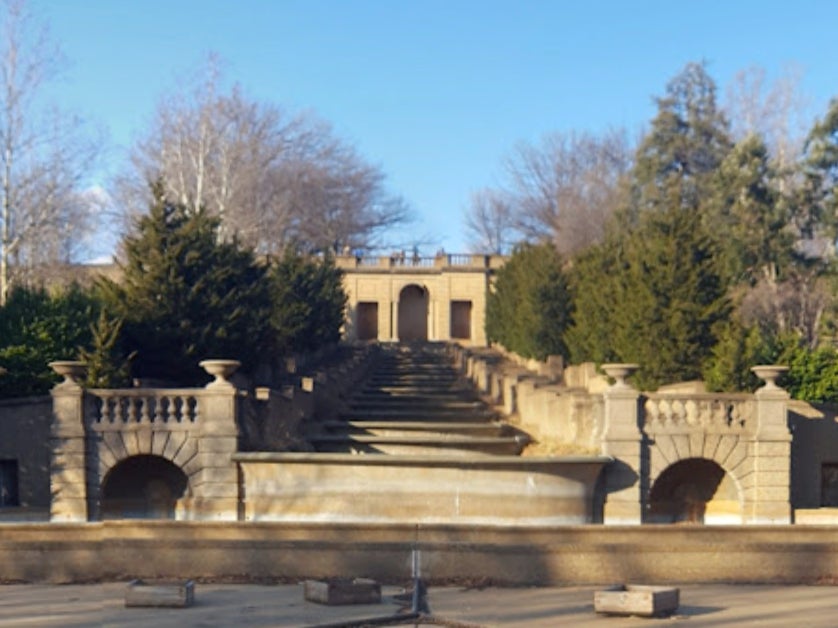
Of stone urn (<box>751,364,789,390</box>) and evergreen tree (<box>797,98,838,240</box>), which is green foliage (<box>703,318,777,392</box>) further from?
evergreen tree (<box>797,98,838,240</box>)

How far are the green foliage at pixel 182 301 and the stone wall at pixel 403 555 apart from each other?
1340 centimetres

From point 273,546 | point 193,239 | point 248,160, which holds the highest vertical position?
point 248,160

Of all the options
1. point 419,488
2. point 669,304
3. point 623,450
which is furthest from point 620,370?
point 669,304

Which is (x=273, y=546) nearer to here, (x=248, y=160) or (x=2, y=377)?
(x=2, y=377)

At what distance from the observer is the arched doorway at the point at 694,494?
22078 millimetres

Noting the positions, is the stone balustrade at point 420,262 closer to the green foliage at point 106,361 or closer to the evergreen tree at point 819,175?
the evergreen tree at point 819,175

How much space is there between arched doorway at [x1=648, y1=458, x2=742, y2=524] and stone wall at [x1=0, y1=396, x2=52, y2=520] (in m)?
11.7

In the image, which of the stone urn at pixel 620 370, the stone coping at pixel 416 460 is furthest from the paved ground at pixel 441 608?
the stone urn at pixel 620 370

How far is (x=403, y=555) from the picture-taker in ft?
36.6

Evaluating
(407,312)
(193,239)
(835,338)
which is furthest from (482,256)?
(193,239)

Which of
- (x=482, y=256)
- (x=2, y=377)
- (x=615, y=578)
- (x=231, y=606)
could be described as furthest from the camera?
(x=482, y=256)

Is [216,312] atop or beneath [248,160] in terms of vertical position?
beneath

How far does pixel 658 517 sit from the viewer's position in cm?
2198

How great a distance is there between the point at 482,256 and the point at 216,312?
44.3m
